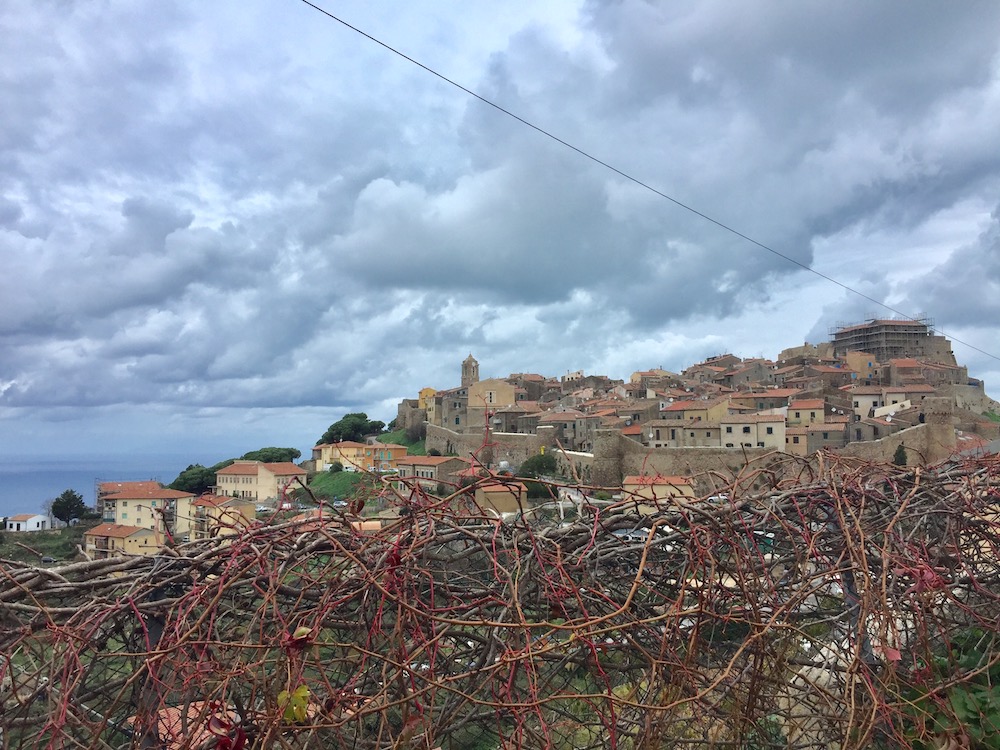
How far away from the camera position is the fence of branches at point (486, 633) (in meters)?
1.39

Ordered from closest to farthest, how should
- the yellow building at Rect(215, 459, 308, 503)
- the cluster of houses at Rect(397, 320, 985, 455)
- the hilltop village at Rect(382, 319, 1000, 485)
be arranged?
the hilltop village at Rect(382, 319, 1000, 485), the cluster of houses at Rect(397, 320, 985, 455), the yellow building at Rect(215, 459, 308, 503)

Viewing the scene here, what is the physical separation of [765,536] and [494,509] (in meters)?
0.85

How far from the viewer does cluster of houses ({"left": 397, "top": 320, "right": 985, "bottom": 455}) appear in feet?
109

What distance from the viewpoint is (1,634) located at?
58.7 inches

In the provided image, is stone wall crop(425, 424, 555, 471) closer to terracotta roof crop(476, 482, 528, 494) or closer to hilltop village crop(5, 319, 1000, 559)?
hilltop village crop(5, 319, 1000, 559)

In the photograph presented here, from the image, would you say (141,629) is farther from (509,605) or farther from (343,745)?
(509,605)

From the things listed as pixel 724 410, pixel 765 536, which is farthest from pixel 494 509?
pixel 724 410

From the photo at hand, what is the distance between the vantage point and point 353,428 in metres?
57.9

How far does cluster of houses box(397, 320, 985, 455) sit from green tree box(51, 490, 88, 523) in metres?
22.9

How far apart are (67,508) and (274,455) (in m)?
18.6

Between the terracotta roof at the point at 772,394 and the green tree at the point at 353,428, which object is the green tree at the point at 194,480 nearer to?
the green tree at the point at 353,428

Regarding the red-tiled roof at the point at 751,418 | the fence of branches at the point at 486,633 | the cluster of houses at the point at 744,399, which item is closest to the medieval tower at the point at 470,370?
the cluster of houses at the point at 744,399

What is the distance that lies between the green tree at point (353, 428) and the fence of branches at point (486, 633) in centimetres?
5498

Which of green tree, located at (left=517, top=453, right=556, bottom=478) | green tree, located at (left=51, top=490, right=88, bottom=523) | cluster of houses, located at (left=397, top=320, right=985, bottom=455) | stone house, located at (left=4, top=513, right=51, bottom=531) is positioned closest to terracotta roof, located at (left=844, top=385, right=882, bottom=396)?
cluster of houses, located at (left=397, top=320, right=985, bottom=455)
